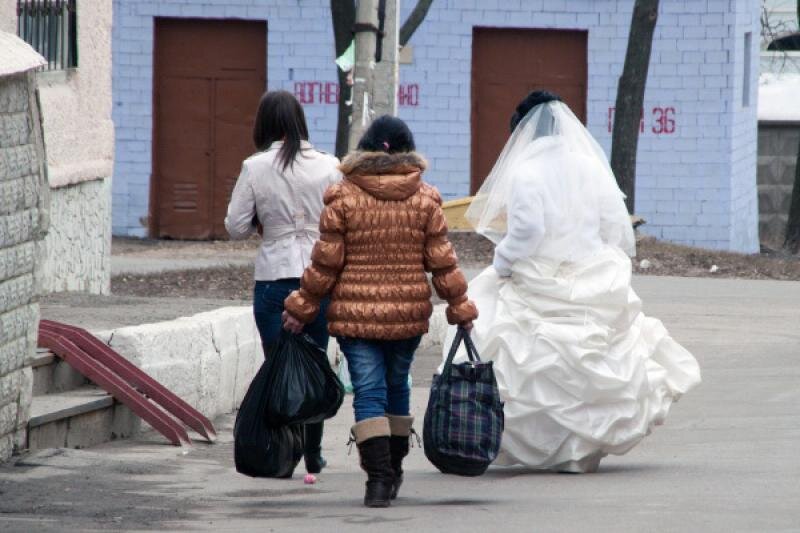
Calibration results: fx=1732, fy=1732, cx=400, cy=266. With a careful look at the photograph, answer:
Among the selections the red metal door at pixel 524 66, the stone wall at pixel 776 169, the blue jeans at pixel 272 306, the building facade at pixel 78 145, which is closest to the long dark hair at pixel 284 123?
the blue jeans at pixel 272 306

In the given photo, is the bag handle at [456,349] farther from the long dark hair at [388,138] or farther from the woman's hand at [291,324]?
the long dark hair at [388,138]

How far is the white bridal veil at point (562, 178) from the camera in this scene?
8.12 metres

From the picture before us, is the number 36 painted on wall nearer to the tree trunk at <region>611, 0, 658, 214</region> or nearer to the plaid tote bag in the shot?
the tree trunk at <region>611, 0, 658, 214</region>

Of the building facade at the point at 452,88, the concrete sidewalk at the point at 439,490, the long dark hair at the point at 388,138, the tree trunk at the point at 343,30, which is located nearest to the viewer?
the concrete sidewalk at the point at 439,490

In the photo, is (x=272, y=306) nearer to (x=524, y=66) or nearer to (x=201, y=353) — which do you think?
(x=201, y=353)

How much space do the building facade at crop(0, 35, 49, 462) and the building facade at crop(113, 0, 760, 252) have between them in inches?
585

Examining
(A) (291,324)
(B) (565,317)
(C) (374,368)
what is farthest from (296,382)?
(B) (565,317)

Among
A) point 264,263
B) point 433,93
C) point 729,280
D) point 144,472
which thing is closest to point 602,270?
point 264,263

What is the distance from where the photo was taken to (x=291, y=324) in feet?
22.9

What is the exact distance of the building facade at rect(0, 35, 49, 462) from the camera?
736cm

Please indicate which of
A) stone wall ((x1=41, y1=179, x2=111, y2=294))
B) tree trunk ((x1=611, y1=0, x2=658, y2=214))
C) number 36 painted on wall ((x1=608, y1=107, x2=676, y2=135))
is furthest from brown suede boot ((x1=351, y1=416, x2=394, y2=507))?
number 36 painted on wall ((x1=608, y1=107, x2=676, y2=135))

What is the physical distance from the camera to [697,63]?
2241 centimetres

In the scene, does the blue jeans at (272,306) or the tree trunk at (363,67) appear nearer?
the blue jeans at (272,306)

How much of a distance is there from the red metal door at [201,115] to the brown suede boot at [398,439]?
15.8 metres
